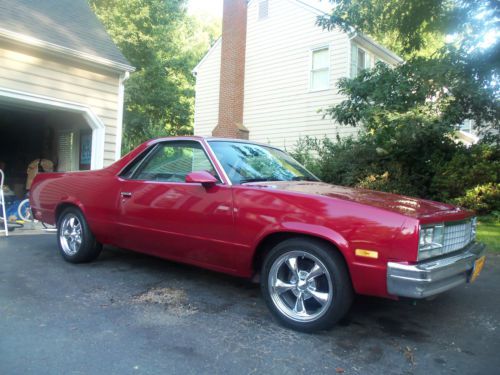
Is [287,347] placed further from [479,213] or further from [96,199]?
[479,213]

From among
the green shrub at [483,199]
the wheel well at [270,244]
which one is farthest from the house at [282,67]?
the wheel well at [270,244]

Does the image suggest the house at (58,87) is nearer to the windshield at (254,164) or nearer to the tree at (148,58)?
the windshield at (254,164)

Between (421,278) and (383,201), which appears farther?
(383,201)

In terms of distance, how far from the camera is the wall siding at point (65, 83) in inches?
310

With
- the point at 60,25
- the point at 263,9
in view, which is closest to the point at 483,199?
the point at 60,25

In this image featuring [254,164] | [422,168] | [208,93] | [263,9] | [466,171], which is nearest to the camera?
[254,164]

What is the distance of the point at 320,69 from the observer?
15.4 m

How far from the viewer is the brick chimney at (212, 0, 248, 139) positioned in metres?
15.7

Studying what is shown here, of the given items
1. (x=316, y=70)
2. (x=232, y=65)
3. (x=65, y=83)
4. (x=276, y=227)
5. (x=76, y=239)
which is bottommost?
(x=76, y=239)

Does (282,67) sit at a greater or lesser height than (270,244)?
greater

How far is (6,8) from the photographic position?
861cm

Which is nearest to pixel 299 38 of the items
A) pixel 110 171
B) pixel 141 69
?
pixel 141 69

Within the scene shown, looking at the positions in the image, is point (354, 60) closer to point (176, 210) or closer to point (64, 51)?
point (64, 51)

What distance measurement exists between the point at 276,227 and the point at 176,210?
3.84ft
